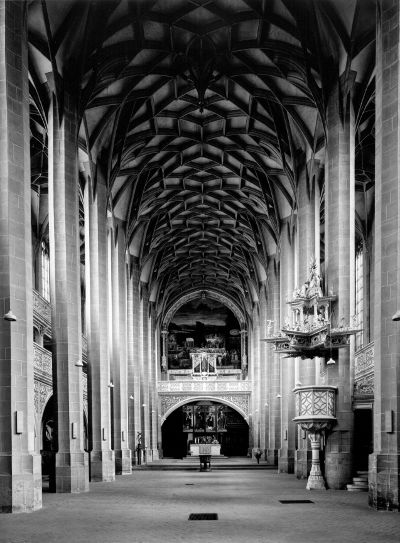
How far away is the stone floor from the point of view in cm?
1503

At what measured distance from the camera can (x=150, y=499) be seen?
24.3 meters

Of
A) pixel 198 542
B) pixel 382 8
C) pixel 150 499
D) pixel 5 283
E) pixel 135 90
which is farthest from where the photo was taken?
pixel 135 90

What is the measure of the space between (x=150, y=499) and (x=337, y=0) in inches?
730

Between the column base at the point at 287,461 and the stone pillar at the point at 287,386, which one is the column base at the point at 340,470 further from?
the column base at the point at 287,461

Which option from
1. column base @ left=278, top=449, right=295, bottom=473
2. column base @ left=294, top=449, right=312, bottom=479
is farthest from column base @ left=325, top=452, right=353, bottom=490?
column base @ left=278, top=449, right=295, bottom=473

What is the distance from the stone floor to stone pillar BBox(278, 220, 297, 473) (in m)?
15.9

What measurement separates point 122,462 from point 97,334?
9652 mm

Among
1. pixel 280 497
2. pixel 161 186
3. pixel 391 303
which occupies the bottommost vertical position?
pixel 280 497

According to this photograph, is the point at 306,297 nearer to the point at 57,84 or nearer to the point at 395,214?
the point at 395,214

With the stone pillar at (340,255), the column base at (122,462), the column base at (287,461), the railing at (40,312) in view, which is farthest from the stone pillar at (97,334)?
the column base at (287,461)

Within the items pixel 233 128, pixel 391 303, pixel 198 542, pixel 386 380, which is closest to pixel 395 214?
pixel 391 303

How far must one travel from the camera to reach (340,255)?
2891 centimetres

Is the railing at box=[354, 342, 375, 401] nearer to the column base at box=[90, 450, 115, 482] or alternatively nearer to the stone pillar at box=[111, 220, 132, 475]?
the column base at box=[90, 450, 115, 482]

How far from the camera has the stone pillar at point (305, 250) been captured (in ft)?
116
